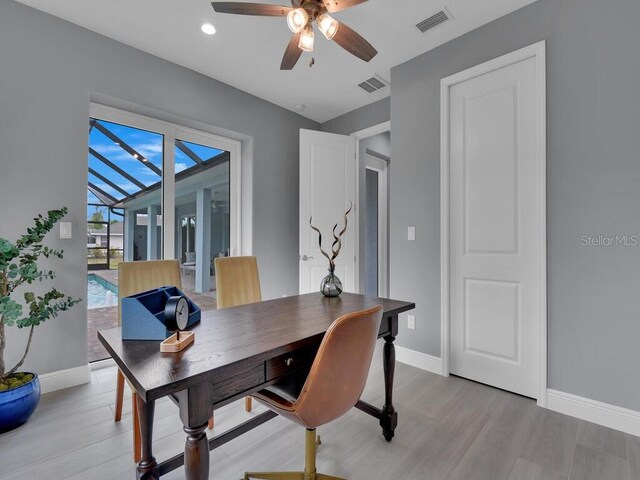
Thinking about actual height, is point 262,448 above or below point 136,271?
below

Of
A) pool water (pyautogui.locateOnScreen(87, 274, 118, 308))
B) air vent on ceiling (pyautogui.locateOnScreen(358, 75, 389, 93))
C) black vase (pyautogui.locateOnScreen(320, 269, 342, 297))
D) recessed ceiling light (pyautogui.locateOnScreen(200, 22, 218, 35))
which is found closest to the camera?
black vase (pyautogui.locateOnScreen(320, 269, 342, 297))

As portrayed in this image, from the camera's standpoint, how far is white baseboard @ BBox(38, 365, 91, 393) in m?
2.25

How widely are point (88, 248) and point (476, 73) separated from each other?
3.42 m

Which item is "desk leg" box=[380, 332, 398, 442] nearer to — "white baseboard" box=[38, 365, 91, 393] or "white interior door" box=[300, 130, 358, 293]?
"white interior door" box=[300, 130, 358, 293]

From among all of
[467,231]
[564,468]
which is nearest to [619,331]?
[564,468]

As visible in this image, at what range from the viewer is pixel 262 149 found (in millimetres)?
3670

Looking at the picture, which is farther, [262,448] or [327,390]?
[262,448]

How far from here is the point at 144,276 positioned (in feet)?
6.61

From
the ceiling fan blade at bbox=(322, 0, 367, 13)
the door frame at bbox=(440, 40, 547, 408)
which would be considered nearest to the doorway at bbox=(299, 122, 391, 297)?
the door frame at bbox=(440, 40, 547, 408)

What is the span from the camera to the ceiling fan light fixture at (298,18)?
5.34 feet

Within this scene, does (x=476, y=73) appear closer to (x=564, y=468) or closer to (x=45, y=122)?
(x=564, y=468)

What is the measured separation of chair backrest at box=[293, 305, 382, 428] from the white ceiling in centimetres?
223

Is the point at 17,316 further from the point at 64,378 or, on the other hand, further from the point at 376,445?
the point at 376,445

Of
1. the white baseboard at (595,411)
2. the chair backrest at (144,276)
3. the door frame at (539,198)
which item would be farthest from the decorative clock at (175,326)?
the white baseboard at (595,411)
